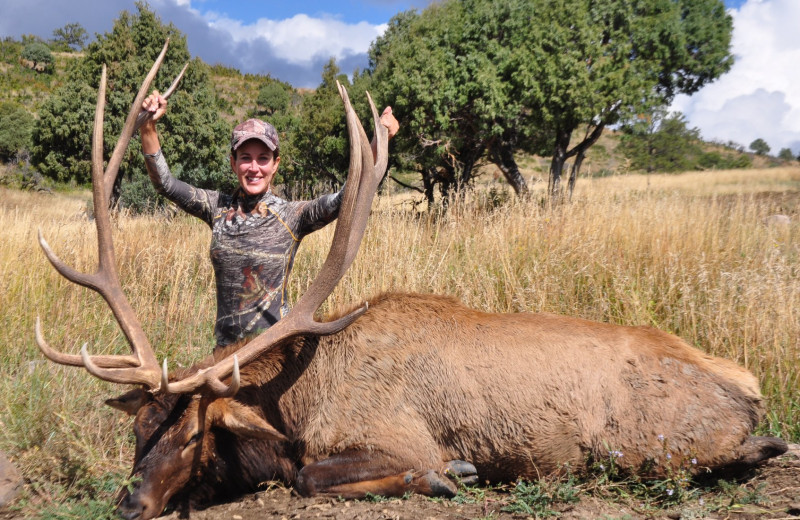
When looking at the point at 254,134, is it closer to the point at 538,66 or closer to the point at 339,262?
the point at 339,262

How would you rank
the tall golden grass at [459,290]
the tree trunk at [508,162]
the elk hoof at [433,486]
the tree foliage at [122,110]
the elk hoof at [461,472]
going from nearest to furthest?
the elk hoof at [433,486], the elk hoof at [461,472], the tall golden grass at [459,290], the tree trunk at [508,162], the tree foliage at [122,110]

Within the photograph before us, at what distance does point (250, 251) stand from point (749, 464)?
3071 millimetres

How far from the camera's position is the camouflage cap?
3199 millimetres

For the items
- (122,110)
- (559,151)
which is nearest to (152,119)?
(559,151)

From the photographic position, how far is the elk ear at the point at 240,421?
8.86ft

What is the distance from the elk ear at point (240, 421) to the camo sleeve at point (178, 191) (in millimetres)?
1237

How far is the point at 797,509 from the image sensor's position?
2629 mm

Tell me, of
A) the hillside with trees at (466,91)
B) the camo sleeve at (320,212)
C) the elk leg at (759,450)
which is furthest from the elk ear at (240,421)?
the hillside with trees at (466,91)

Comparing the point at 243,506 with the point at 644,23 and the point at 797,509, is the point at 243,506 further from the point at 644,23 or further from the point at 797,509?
the point at 644,23

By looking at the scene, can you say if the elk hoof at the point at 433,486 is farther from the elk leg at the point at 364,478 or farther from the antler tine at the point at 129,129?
the antler tine at the point at 129,129

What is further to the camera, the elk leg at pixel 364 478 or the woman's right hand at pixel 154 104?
the woman's right hand at pixel 154 104

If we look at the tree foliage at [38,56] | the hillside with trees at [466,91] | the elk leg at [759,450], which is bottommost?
the elk leg at [759,450]

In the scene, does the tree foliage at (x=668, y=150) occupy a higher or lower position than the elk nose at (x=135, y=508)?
higher

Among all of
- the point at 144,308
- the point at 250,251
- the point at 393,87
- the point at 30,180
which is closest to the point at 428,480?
the point at 250,251
